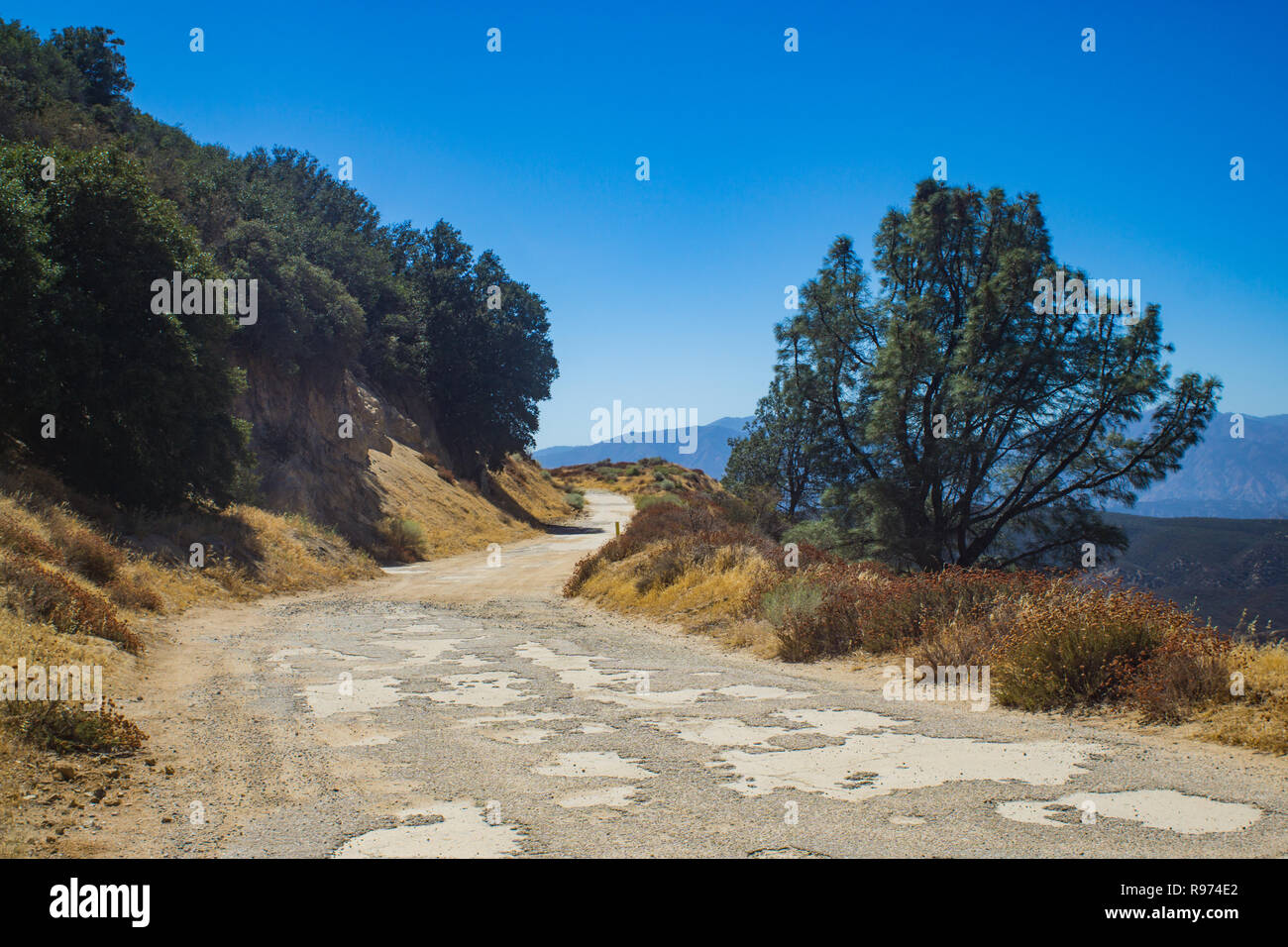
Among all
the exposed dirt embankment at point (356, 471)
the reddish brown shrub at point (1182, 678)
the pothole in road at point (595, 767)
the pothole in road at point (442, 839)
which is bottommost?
the pothole in road at point (595, 767)

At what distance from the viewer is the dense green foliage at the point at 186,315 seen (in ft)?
48.8

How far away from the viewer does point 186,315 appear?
16.8 metres

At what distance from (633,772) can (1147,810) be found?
2878 mm

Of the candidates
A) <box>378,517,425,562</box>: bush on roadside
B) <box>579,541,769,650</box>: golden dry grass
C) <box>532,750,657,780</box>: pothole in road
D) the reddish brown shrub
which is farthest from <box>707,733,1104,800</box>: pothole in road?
<box>378,517,425,562</box>: bush on roadside

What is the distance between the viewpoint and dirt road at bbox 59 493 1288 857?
13.3 ft

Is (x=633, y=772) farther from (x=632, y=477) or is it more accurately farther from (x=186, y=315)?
(x=632, y=477)

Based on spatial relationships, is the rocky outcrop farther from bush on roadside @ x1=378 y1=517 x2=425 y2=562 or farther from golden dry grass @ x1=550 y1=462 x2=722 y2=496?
golden dry grass @ x1=550 y1=462 x2=722 y2=496

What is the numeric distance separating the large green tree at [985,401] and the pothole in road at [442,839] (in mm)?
19247

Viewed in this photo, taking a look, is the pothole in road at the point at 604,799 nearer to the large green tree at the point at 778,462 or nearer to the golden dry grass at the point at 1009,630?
the golden dry grass at the point at 1009,630

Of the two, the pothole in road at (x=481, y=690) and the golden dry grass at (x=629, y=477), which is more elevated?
the golden dry grass at (x=629, y=477)

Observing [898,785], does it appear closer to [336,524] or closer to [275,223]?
[336,524]

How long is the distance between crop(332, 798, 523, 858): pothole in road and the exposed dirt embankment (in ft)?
73.5

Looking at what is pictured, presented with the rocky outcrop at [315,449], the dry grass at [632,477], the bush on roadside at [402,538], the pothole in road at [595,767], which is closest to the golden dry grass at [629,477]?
the dry grass at [632,477]
